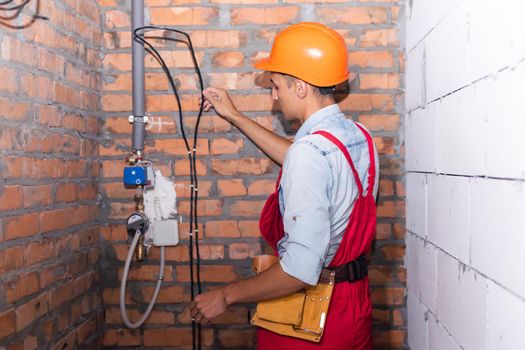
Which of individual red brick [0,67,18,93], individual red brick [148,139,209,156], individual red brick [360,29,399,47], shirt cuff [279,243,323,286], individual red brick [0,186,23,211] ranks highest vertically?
→ individual red brick [360,29,399,47]

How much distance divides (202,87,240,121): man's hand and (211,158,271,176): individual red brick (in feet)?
0.62

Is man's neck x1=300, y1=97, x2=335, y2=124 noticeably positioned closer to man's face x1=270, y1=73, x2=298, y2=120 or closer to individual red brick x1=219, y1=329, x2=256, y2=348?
man's face x1=270, y1=73, x2=298, y2=120

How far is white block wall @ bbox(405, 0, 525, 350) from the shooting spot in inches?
45.5

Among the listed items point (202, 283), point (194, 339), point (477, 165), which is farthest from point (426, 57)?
point (194, 339)

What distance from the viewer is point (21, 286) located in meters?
1.64

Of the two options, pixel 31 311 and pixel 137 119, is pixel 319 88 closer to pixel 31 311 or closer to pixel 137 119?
pixel 137 119

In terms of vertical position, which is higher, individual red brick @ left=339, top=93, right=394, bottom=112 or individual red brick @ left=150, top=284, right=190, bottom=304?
individual red brick @ left=339, top=93, right=394, bottom=112

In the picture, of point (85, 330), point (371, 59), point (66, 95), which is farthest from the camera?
point (371, 59)

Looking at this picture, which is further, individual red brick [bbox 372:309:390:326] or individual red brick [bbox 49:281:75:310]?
individual red brick [bbox 372:309:390:326]

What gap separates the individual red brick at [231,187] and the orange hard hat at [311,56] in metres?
0.59

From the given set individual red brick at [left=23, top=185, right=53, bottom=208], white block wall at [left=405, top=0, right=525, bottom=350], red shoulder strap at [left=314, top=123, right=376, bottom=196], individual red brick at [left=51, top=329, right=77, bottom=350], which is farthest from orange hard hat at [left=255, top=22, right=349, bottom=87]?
individual red brick at [left=51, top=329, right=77, bottom=350]

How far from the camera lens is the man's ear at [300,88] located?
182cm

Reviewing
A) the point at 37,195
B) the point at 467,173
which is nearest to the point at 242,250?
the point at 37,195

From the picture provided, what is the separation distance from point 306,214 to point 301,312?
0.37 m
